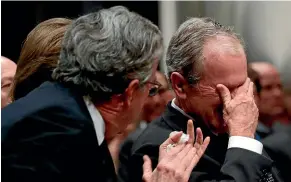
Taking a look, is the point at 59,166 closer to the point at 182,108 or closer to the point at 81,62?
the point at 81,62

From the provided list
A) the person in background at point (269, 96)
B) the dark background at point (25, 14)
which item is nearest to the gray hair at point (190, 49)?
the person in background at point (269, 96)

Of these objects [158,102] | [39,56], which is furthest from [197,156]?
[158,102]

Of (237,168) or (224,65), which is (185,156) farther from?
(224,65)

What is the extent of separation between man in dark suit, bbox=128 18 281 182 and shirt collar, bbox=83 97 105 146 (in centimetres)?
31

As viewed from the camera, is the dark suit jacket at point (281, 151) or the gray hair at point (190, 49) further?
the dark suit jacket at point (281, 151)

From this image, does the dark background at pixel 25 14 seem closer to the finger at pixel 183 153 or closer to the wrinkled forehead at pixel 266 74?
the wrinkled forehead at pixel 266 74

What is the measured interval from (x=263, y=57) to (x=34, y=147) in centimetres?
317

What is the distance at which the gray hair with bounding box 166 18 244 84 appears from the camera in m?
2.40

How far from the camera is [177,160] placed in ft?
7.20

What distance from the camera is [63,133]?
1.93 m

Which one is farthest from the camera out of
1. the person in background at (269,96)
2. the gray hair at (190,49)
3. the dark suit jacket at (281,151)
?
the person in background at (269,96)

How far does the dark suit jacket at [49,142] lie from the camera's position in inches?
75.4

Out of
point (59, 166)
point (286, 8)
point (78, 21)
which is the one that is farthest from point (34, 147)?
point (286, 8)

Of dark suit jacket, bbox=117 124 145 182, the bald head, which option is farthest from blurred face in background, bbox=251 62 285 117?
dark suit jacket, bbox=117 124 145 182
